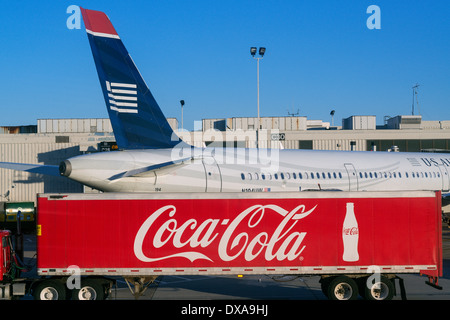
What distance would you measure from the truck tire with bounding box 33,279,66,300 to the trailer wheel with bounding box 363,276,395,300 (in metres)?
9.36

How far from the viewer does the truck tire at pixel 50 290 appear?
14.7 metres

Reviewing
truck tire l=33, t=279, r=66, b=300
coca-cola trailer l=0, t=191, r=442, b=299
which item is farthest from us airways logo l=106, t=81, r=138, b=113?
truck tire l=33, t=279, r=66, b=300

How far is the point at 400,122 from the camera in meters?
54.2

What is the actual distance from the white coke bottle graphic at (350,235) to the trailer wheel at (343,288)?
28.1 inches

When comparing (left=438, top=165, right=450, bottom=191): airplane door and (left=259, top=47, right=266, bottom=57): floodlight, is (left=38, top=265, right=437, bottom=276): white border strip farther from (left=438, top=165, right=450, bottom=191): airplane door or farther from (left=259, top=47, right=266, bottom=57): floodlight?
(left=259, top=47, right=266, bottom=57): floodlight

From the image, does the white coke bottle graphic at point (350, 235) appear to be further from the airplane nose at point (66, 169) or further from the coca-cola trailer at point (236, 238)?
the airplane nose at point (66, 169)

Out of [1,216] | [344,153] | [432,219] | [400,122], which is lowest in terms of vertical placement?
[1,216]

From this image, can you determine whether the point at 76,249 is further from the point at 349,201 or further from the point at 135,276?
the point at 349,201

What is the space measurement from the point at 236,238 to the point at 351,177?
567 inches

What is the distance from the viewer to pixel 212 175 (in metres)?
23.4

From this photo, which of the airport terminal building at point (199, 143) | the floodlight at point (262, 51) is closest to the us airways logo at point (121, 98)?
the floodlight at point (262, 51)

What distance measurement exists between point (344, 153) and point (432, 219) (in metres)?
14.0

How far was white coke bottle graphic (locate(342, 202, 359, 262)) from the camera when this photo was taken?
590 inches
